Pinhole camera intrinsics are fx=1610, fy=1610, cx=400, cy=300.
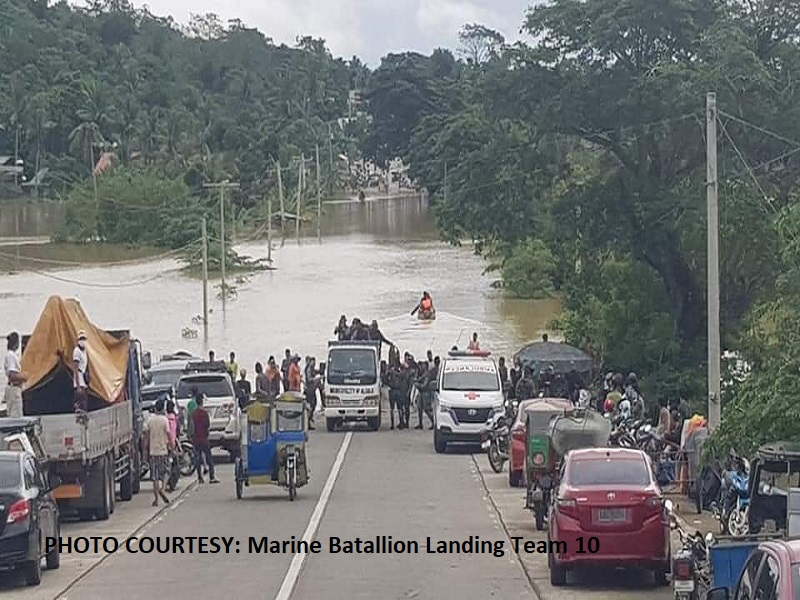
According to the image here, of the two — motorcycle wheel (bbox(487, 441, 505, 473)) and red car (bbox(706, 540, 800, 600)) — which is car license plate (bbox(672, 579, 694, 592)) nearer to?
red car (bbox(706, 540, 800, 600))

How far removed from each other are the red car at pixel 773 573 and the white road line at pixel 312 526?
7.82m

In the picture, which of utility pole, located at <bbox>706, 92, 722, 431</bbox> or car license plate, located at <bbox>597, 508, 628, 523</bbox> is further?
utility pole, located at <bbox>706, 92, 722, 431</bbox>

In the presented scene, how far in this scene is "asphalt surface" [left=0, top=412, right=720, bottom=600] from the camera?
1834 centimetres

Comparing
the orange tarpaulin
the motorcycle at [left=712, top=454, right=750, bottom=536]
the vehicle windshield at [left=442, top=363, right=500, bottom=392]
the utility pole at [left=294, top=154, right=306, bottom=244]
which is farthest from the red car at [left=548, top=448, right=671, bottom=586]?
the utility pole at [left=294, top=154, right=306, bottom=244]

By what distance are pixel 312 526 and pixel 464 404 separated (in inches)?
551

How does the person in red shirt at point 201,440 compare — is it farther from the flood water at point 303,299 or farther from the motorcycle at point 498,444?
→ the flood water at point 303,299

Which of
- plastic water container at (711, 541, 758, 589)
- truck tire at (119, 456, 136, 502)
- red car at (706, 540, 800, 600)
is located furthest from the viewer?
truck tire at (119, 456, 136, 502)

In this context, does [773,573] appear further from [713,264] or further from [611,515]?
[713,264]

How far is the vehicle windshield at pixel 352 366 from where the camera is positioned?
→ 4181cm

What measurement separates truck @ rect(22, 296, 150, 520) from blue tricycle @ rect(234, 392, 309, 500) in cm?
231

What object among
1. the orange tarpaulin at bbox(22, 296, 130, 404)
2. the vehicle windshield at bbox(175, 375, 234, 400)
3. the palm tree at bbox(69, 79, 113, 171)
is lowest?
the vehicle windshield at bbox(175, 375, 234, 400)

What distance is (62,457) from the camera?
80.9ft

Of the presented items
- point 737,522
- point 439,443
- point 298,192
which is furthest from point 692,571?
point 298,192

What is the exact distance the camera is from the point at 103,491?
84.4ft
